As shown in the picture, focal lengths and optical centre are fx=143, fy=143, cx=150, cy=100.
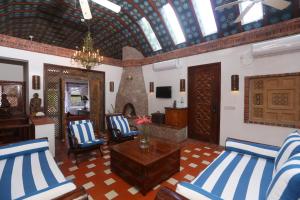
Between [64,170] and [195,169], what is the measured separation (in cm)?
263

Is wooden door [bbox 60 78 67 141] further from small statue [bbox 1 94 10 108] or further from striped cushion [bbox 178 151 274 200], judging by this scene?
striped cushion [bbox 178 151 274 200]

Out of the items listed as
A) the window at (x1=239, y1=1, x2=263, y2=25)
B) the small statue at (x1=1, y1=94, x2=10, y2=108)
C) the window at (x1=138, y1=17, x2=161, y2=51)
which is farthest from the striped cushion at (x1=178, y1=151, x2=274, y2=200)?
the small statue at (x1=1, y1=94, x2=10, y2=108)

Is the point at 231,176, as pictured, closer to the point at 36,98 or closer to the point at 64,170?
the point at 64,170

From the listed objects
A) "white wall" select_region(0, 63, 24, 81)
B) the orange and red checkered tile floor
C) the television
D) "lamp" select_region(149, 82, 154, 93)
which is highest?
"white wall" select_region(0, 63, 24, 81)

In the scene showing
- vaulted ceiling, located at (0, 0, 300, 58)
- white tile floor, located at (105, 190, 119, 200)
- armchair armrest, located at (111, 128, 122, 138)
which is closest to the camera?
white tile floor, located at (105, 190, 119, 200)

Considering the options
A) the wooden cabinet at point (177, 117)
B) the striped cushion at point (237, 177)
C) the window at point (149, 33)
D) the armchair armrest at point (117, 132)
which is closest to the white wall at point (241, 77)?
the wooden cabinet at point (177, 117)

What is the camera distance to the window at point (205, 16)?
4172 millimetres

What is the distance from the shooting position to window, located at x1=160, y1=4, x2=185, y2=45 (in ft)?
15.5

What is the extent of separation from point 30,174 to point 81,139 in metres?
1.71

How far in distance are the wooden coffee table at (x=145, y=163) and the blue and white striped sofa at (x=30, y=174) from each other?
3.22 ft

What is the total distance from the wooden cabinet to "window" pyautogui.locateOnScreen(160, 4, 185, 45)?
2479mm

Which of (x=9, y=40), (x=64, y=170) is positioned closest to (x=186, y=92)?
(x=64, y=170)

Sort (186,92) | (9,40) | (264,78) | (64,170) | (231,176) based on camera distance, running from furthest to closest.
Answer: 1. (186,92)
2. (9,40)
3. (264,78)
4. (64,170)
5. (231,176)

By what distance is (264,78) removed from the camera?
3654mm
